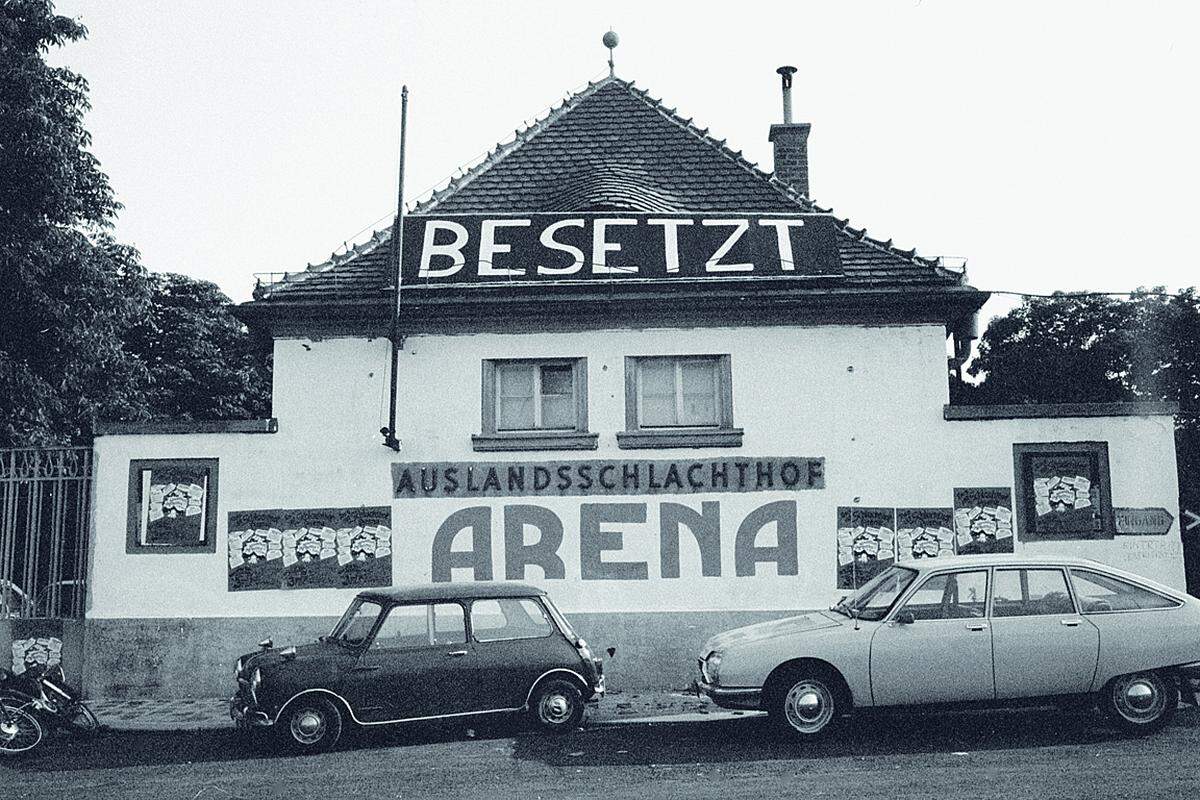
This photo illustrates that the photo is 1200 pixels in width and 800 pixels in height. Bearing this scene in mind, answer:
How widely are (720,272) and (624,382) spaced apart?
5.73 feet

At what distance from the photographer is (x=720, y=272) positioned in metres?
13.5

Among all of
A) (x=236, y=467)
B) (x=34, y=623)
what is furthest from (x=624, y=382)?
(x=34, y=623)

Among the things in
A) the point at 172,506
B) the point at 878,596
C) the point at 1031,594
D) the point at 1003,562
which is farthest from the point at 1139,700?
the point at 172,506

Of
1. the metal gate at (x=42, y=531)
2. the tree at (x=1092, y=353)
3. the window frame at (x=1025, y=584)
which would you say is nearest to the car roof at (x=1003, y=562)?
the window frame at (x=1025, y=584)

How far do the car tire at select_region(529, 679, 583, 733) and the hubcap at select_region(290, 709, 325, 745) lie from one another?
1.82 m

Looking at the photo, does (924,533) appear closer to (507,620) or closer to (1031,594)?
(1031,594)

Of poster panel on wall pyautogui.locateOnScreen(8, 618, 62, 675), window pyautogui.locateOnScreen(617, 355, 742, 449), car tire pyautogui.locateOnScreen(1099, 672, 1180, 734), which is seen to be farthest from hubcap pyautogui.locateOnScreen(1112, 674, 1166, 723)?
poster panel on wall pyautogui.locateOnScreen(8, 618, 62, 675)

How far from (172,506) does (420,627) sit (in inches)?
180

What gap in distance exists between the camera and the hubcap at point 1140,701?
30.9 ft

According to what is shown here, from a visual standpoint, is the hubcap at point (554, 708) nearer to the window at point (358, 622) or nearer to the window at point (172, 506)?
the window at point (358, 622)

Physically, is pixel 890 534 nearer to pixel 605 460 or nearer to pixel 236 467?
pixel 605 460

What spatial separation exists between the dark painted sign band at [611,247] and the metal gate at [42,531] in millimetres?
4543

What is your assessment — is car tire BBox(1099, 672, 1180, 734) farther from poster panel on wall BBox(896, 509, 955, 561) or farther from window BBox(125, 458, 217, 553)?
window BBox(125, 458, 217, 553)

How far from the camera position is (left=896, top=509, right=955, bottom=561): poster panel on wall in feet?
42.3
